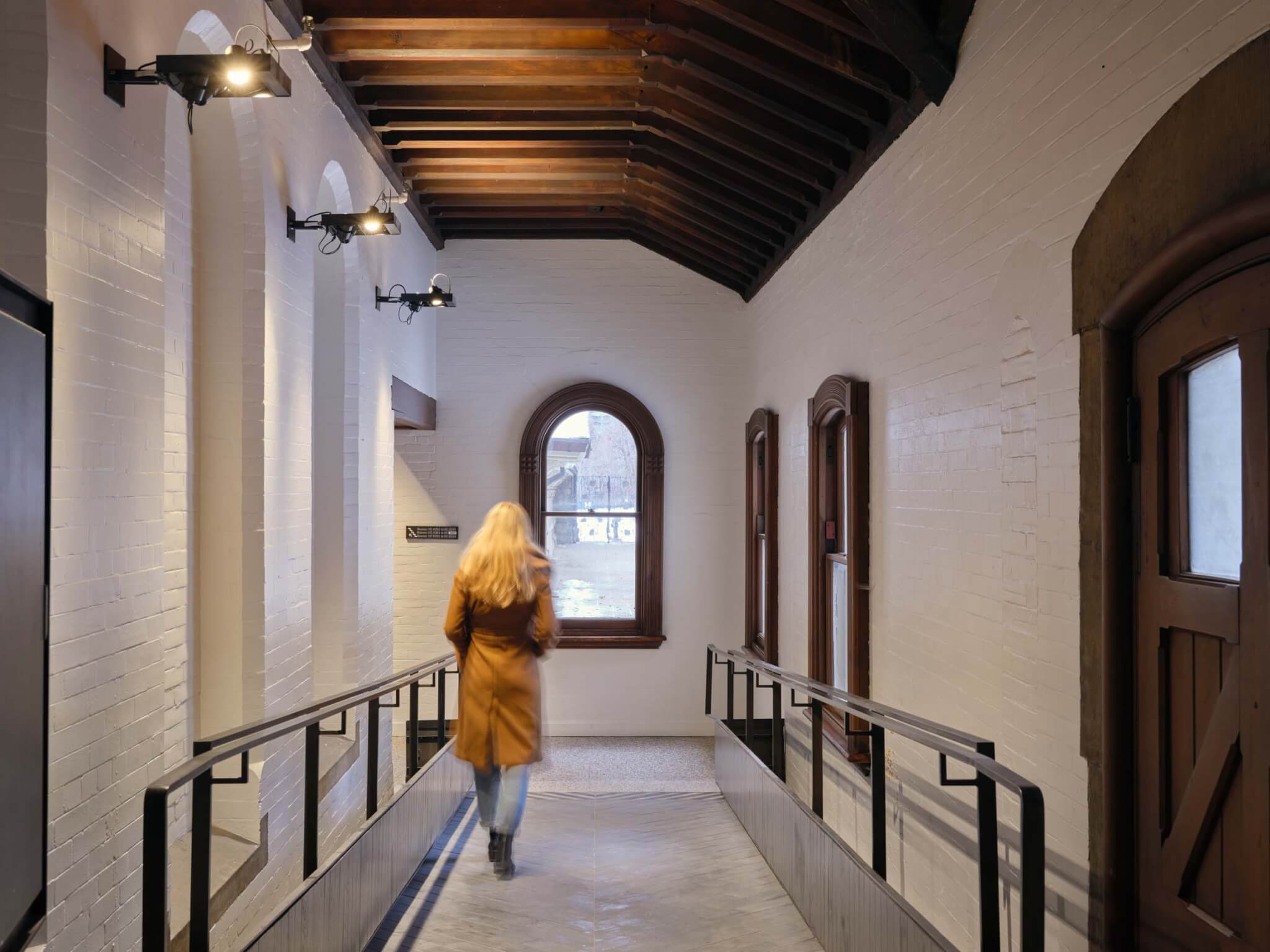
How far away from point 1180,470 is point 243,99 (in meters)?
3.37

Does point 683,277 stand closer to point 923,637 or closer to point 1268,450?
point 923,637

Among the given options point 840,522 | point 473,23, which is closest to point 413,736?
point 840,522

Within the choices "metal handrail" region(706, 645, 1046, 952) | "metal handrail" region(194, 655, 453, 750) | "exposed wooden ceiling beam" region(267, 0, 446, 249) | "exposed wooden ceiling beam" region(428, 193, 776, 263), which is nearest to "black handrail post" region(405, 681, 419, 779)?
"metal handrail" region(194, 655, 453, 750)

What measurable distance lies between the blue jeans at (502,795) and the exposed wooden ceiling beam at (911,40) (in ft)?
9.73

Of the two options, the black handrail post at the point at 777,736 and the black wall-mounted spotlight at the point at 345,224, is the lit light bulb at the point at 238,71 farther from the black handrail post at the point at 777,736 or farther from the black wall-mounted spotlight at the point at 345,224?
the black handrail post at the point at 777,736

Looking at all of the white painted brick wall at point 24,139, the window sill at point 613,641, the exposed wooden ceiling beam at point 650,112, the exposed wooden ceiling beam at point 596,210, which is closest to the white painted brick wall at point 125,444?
the white painted brick wall at point 24,139

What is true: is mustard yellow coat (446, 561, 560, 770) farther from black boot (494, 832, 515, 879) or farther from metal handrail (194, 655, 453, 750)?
metal handrail (194, 655, 453, 750)

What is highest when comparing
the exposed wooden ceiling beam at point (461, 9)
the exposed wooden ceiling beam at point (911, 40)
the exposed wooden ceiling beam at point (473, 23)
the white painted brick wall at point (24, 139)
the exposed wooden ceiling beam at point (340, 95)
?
the exposed wooden ceiling beam at point (461, 9)

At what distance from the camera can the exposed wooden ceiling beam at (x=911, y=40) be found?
348 cm

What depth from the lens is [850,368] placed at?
5.31 m

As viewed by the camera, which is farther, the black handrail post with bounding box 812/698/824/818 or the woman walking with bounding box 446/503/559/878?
the woman walking with bounding box 446/503/559/878

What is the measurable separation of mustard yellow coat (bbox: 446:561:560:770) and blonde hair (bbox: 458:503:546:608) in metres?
0.03

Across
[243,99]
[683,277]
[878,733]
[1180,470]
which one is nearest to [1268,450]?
[1180,470]

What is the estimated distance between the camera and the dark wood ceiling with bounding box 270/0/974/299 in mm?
4180
